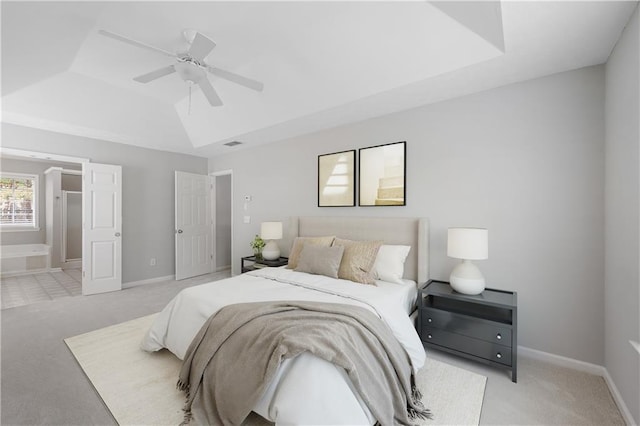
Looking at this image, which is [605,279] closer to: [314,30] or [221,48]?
[314,30]

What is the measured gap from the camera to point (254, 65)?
10.3 feet

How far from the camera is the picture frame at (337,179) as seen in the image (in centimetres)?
Result: 371

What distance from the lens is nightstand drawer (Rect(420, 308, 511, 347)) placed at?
2209mm

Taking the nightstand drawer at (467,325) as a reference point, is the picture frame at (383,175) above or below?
above

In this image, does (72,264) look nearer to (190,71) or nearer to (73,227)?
(73,227)

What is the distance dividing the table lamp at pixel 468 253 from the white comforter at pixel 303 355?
0.62 meters

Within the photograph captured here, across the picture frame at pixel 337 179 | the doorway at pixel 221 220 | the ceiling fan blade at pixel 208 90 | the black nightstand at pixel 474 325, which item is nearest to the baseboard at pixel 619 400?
the black nightstand at pixel 474 325

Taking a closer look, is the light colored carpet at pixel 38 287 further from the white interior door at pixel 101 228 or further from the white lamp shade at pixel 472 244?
the white lamp shade at pixel 472 244

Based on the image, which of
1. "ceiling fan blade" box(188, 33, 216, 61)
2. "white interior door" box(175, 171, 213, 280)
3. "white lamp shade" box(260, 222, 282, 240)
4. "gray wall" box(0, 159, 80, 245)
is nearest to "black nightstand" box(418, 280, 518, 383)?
"white lamp shade" box(260, 222, 282, 240)

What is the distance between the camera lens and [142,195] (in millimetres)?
5082

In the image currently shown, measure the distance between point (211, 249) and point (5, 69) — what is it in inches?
156

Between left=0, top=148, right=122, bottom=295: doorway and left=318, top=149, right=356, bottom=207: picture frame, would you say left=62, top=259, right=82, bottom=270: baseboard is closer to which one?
left=0, top=148, right=122, bottom=295: doorway

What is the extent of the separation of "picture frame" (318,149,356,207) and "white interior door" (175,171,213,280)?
301cm

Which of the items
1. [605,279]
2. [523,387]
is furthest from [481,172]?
[523,387]
